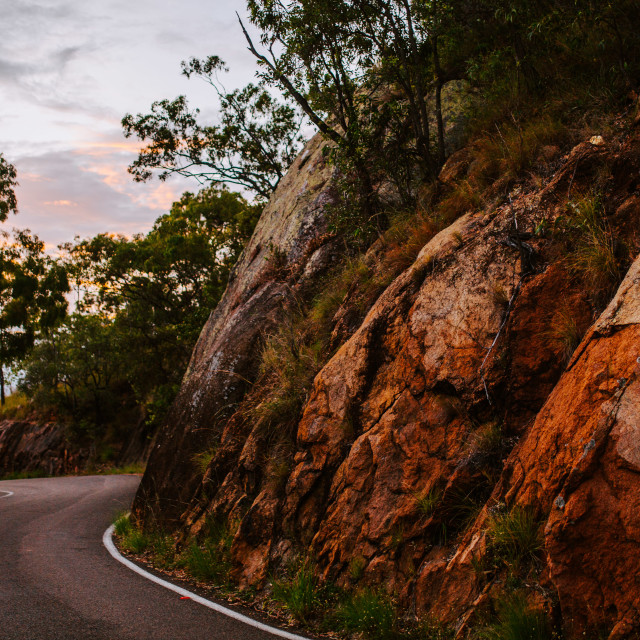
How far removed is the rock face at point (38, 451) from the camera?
29.2 m

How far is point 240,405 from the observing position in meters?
9.90

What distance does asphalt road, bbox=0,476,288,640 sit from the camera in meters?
5.26

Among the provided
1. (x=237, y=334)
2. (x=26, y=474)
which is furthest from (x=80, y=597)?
(x=26, y=474)

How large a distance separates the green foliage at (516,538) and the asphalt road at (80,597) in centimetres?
239

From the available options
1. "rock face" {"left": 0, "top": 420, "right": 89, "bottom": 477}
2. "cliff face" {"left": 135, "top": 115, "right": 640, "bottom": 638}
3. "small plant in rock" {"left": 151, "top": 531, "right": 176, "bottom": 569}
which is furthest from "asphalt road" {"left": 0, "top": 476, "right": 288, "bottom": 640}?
"rock face" {"left": 0, "top": 420, "right": 89, "bottom": 477}

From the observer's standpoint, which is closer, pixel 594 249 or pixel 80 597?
pixel 594 249

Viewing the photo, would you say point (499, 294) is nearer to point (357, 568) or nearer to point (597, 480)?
point (597, 480)

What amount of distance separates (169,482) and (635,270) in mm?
8680

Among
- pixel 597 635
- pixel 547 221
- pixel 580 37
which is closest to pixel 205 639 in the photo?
pixel 597 635

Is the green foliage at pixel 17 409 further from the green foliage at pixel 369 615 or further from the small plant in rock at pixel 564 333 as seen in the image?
the small plant in rock at pixel 564 333

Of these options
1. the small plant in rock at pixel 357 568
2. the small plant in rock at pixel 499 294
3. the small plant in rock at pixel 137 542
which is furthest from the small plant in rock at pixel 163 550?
the small plant in rock at pixel 499 294

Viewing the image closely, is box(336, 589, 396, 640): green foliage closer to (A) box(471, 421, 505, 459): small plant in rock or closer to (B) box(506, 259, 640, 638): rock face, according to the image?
(B) box(506, 259, 640, 638): rock face

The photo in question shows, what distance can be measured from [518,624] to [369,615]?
5.05ft

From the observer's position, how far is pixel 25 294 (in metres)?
20.1
